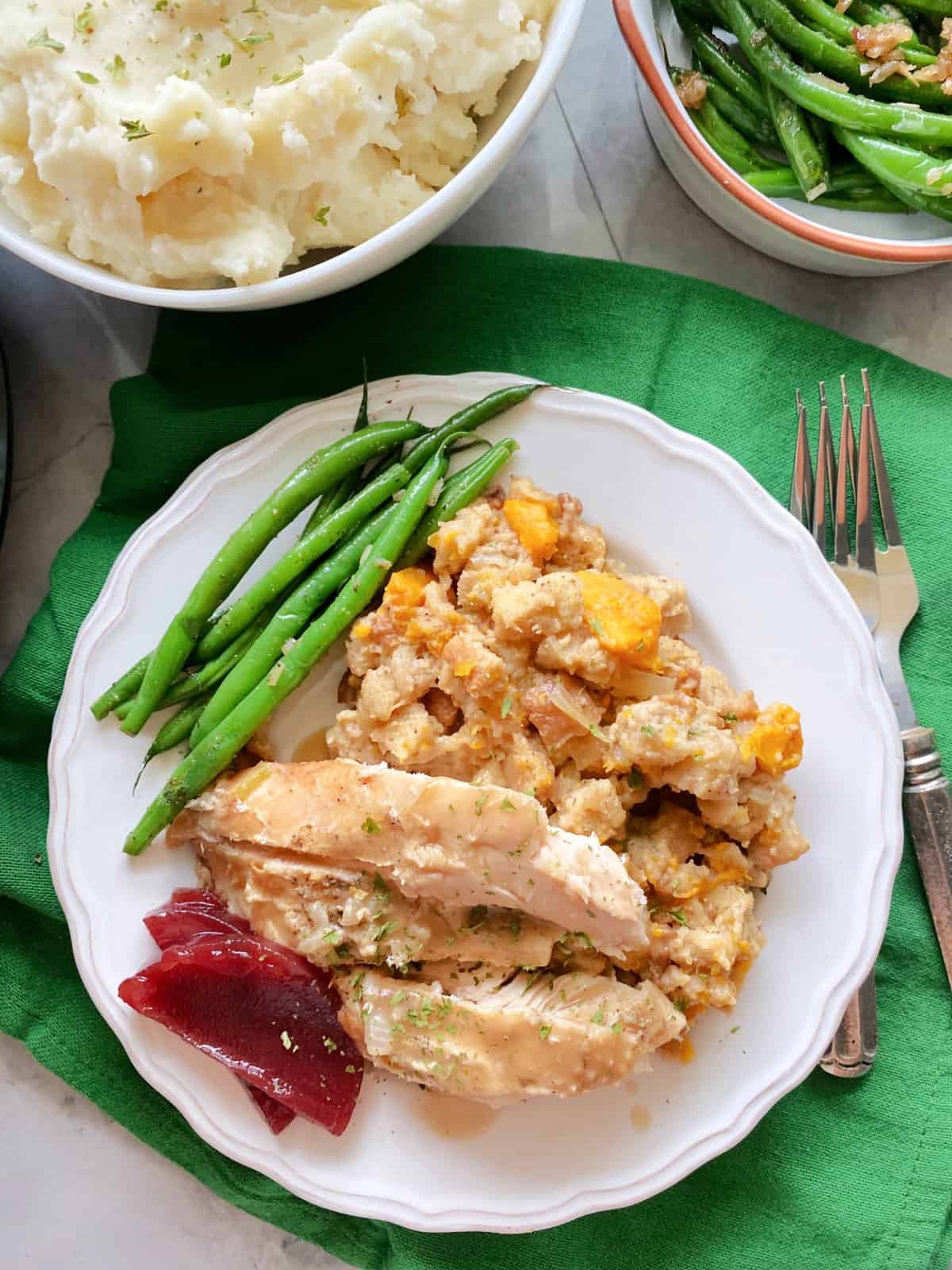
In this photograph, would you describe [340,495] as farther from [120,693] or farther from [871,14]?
[871,14]

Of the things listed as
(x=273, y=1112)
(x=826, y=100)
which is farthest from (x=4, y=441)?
(x=826, y=100)

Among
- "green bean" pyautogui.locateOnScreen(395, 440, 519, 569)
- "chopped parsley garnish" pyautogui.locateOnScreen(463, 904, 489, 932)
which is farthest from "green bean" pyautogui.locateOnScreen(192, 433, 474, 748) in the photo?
"chopped parsley garnish" pyautogui.locateOnScreen(463, 904, 489, 932)

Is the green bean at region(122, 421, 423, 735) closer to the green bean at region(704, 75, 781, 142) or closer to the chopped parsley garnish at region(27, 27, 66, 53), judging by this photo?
the chopped parsley garnish at region(27, 27, 66, 53)

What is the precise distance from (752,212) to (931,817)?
91.5 inches

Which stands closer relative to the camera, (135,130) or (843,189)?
(135,130)

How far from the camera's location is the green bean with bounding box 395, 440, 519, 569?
3842 millimetres

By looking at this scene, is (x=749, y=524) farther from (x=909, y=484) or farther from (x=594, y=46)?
(x=594, y=46)

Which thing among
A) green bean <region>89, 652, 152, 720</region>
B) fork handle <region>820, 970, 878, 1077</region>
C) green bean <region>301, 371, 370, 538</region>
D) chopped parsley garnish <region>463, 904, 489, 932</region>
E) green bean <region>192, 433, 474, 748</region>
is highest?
green bean <region>301, 371, 370, 538</region>

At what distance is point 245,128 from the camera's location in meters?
3.09

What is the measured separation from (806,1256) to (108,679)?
3410mm

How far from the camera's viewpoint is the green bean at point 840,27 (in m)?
3.74

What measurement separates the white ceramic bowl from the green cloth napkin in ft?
0.94

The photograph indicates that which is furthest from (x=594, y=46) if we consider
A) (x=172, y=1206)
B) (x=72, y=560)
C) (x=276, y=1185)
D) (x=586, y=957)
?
(x=172, y=1206)

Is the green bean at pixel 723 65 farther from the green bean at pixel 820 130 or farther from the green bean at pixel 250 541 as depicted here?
the green bean at pixel 250 541
